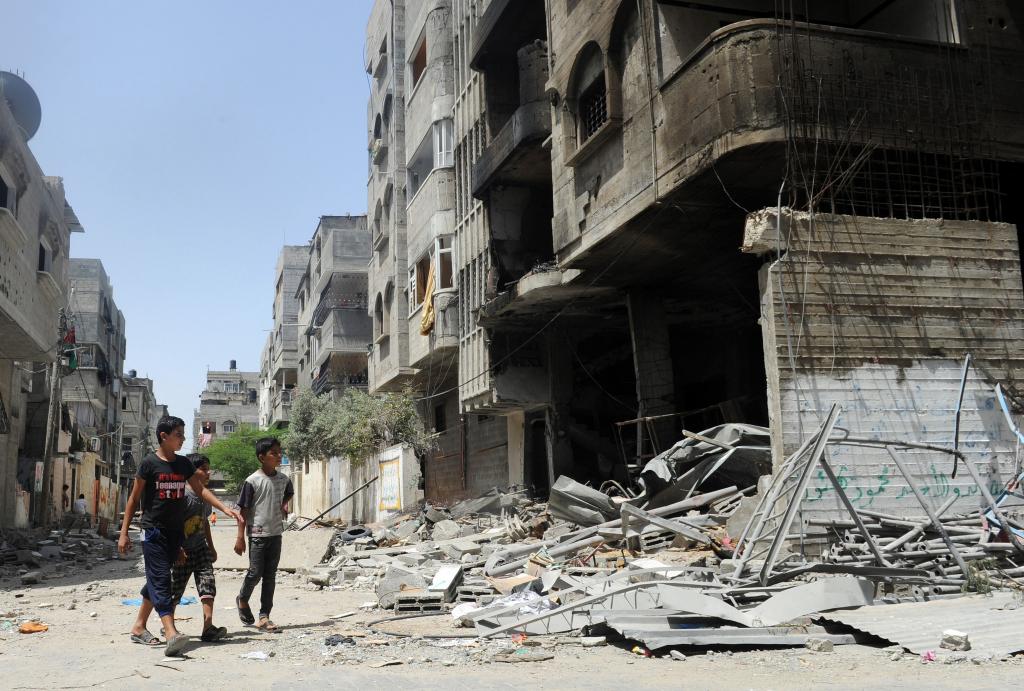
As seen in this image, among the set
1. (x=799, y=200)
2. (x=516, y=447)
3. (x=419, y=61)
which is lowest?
(x=516, y=447)

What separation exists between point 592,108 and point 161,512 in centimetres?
998

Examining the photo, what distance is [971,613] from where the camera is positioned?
6520 millimetres

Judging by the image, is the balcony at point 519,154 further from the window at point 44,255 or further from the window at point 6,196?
the window at point 44,255

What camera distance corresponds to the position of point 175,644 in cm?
616

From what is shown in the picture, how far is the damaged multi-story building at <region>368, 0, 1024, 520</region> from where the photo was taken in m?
10.2

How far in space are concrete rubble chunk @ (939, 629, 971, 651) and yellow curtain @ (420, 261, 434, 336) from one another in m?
17.5

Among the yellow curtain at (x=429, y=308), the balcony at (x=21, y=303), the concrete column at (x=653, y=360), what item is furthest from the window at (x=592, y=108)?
the balcony at (x=21, y=303)

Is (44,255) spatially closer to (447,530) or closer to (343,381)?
(447,530)

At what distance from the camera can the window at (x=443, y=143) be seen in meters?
22.8

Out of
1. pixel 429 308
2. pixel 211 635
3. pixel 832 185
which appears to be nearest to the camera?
pixel 211 635

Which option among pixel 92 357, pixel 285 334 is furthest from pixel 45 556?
pixel 285 334

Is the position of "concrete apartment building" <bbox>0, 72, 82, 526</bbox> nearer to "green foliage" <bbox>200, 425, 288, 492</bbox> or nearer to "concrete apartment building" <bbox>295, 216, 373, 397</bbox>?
"concrete apartment building" <bbox>295, 216, 373, 397</bbox>

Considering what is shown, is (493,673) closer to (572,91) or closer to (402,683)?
(402,683)

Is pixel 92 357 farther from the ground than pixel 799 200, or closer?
farther from the ground
